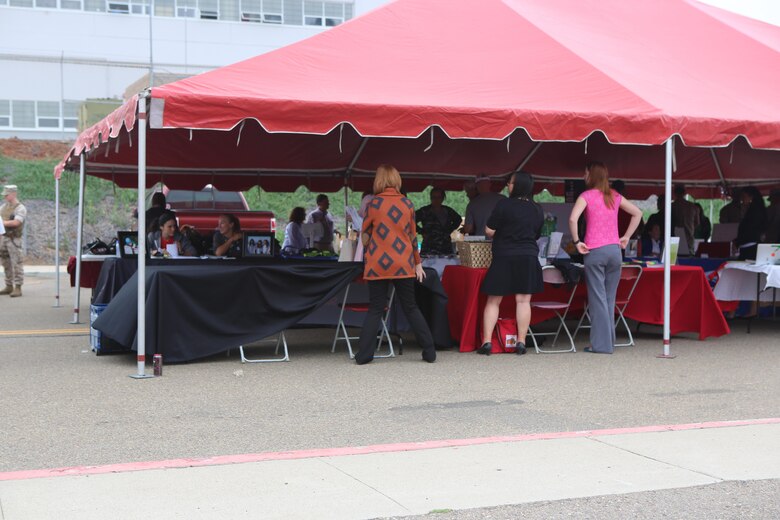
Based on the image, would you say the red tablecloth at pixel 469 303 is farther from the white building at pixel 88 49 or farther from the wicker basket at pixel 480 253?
the white building at pixel 88 49

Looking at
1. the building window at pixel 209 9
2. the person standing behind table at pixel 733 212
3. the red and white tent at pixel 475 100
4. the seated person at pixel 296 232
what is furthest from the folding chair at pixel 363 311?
the building window at pixel 209 9

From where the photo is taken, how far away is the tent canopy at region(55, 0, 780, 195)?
9.63 metres

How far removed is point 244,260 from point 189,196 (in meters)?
12.8

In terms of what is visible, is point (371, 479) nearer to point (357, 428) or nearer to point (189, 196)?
point (357, 428)

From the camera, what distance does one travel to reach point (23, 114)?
42.3m

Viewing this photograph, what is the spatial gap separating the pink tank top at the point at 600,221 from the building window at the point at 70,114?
35.8 meters

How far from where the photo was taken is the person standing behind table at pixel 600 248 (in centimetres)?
1052

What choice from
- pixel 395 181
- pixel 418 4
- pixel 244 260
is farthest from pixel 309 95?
pixel 418 4

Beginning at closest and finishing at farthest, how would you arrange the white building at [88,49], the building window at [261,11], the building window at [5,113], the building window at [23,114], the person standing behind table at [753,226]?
the person standing behind table at [753,226]
the white building at [88,49]
the building window at [5,113]
the building window at [23,114]
the building window at [261,11]

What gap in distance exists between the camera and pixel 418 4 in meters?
12.8

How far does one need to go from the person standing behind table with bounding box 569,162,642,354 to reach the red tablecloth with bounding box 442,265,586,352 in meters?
0.70

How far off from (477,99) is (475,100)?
56mm

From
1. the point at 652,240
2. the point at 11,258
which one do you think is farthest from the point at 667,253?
the point at 11,258

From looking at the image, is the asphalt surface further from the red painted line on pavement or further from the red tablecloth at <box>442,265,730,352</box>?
the red tablecloth at <box>442,265,730,352</box>
